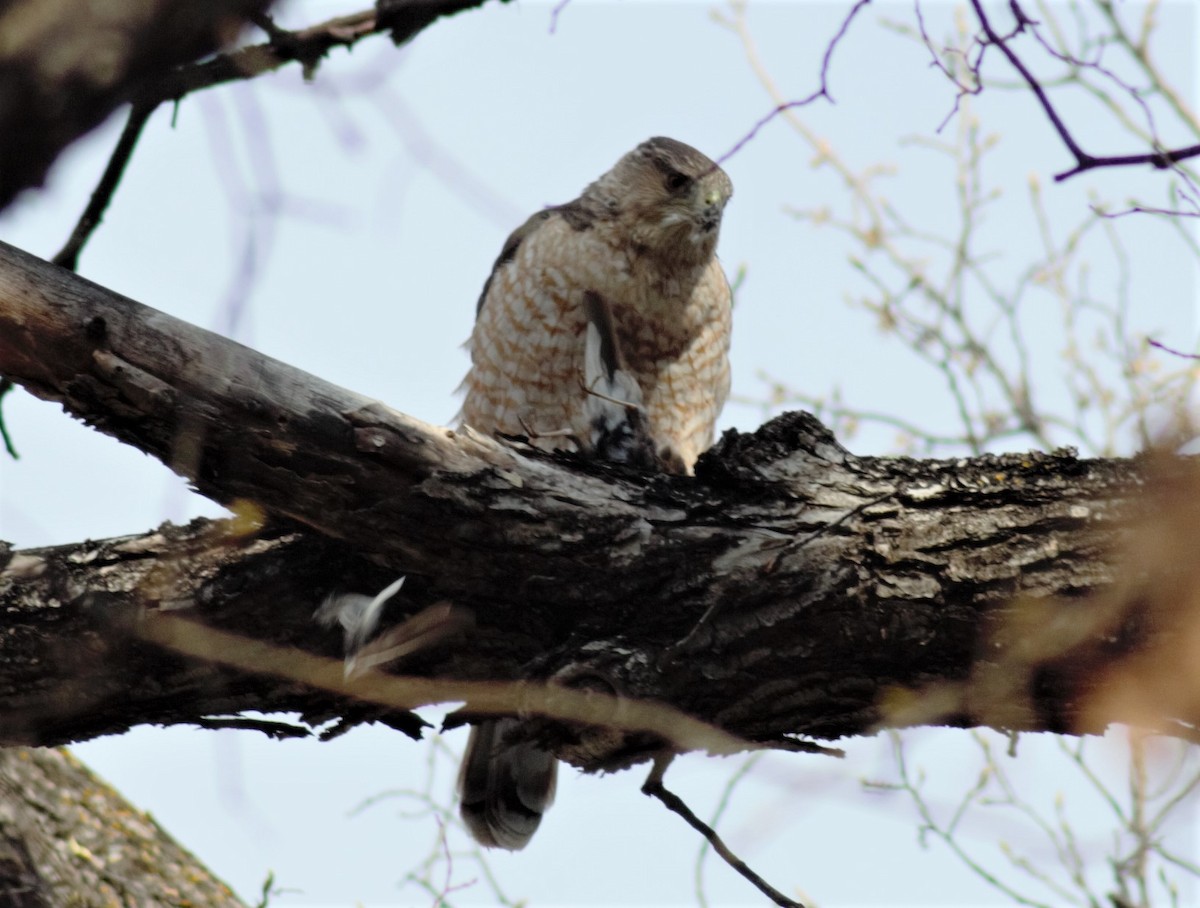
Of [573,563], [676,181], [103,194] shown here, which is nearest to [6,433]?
[103,194]

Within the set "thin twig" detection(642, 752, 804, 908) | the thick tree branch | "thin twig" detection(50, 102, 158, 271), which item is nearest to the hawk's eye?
the thick tree branch

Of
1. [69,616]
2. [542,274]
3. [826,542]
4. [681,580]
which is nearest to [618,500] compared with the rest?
[681,580]

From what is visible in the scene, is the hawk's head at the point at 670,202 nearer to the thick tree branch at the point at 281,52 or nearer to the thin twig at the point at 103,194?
the thick tree branch at the point at 281,52

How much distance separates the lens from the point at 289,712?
9.52 feet

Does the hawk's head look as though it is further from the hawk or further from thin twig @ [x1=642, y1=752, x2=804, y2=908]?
thin twig @ [x1=642, y1=752, x2=804, y2=908]

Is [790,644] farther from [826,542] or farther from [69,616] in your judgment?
[69,616]

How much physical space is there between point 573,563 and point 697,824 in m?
0.58

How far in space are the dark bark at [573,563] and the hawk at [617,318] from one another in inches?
55.3

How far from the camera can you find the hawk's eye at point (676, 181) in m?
4.77

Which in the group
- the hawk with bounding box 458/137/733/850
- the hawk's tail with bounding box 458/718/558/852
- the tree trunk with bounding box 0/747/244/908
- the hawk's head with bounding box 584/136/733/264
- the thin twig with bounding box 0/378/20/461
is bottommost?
the tree trunk with bounding box 0/747/244/908

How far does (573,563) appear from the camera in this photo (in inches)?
109

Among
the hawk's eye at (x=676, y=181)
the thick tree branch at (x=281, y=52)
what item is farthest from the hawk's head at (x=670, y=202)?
the thick tree branch at (x=281, y=52)

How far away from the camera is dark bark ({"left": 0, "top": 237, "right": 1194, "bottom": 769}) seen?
2.59 m

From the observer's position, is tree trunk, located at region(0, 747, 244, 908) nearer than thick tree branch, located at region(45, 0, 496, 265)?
No
